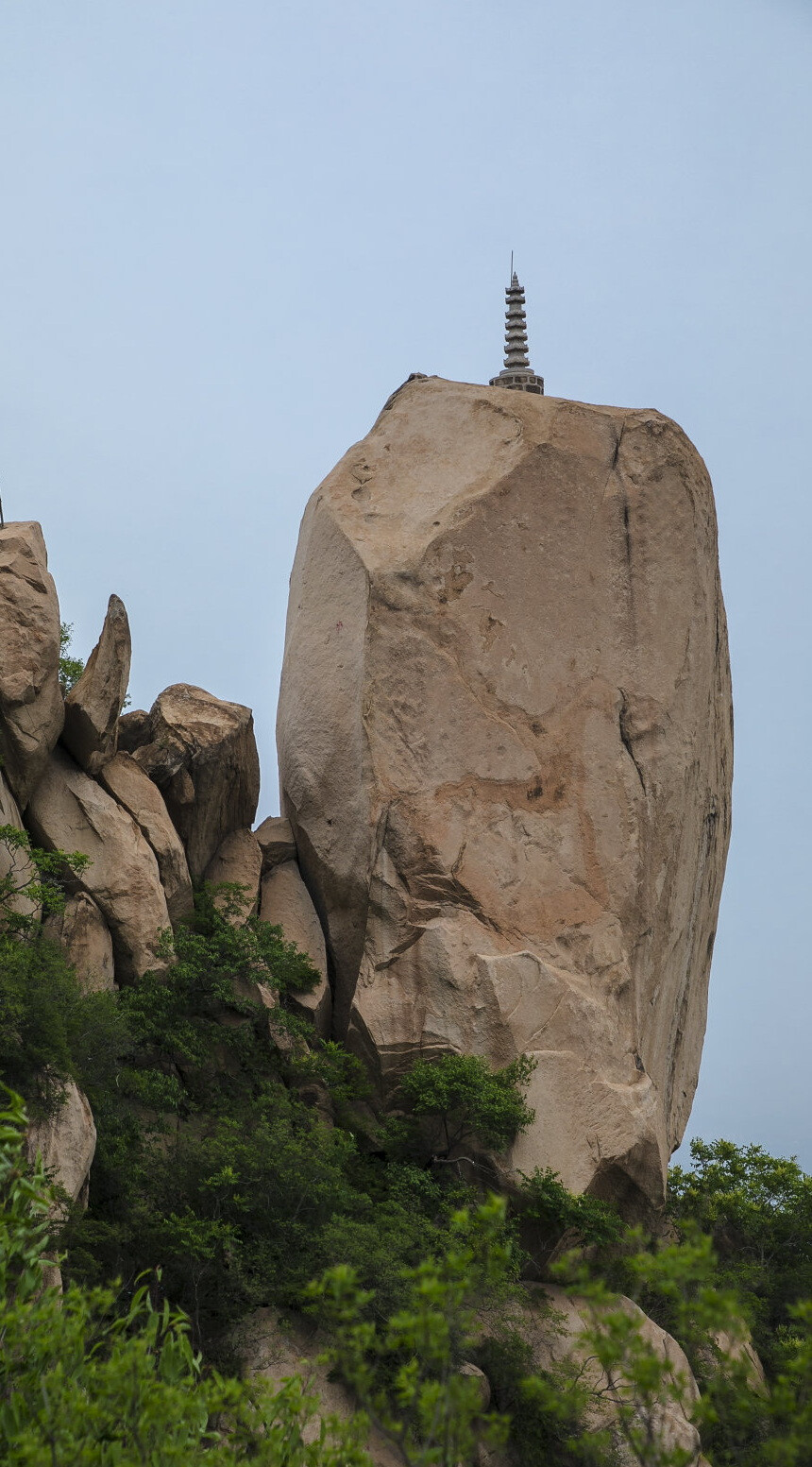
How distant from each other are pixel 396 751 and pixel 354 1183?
619cm

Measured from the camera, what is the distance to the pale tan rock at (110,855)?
21.0 meters

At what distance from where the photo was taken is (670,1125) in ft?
85.4

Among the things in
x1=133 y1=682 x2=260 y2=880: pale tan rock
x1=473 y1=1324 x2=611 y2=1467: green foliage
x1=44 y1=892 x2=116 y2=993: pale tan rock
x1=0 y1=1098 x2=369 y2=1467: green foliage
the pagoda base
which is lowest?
x1=473 y1=1324 x2=611 y2=1467: green foliage

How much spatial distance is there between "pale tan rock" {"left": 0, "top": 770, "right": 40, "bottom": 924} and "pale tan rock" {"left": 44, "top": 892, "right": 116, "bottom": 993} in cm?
47

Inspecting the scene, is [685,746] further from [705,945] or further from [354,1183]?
[354,1183]

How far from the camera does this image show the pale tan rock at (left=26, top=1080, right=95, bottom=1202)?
1617 centimetres

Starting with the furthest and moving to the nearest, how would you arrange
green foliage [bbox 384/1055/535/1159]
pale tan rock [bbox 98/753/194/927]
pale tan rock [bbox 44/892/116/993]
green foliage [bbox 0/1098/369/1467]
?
pale tan rock [bbox 98/753/194/927] < green foliage [bbox 384/1055/535/1159] < pale tan rock [bbox 44/892/116/993] < green foliage [bbox 0/1098/369/1467]

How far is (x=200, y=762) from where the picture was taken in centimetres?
2344

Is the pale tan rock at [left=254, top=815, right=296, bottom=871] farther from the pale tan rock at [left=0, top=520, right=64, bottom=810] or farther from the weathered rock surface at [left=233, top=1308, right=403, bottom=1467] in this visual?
the weathered rock surface at [left=233, top=1308, right=403, bottom=1467]

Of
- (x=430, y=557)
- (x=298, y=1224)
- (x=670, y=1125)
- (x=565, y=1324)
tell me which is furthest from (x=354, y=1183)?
(x=430, y=557)

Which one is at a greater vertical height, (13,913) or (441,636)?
(441,636)

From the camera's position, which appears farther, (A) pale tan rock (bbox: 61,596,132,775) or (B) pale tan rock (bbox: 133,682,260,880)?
(B) pale tan rock (bbox: 133,682,260,880)

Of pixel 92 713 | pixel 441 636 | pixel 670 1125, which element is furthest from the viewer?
pixel 670 1125

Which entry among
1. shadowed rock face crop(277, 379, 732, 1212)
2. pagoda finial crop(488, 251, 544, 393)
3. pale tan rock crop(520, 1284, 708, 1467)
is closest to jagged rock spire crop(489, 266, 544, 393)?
pagoda finial crop(488, 251, 544, 393)
